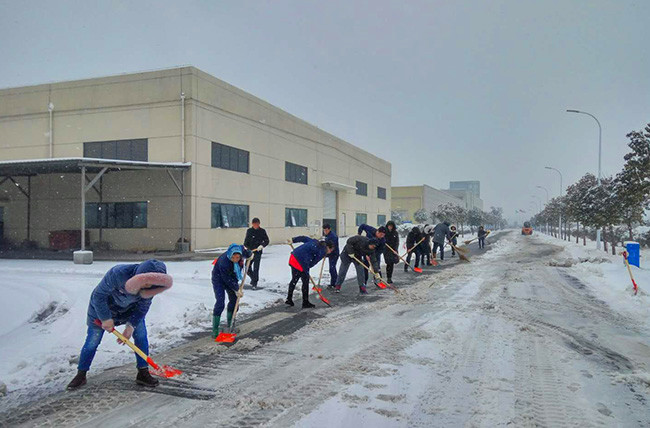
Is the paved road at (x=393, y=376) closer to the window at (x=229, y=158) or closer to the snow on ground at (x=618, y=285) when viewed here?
the snow on ground at (x=618, y=285)

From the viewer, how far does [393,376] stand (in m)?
4.55

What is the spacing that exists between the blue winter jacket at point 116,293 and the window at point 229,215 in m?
18.5

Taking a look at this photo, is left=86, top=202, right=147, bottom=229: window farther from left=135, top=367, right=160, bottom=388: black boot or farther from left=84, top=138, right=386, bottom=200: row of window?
left=135, top=367, right=160, bottom=388: black boot

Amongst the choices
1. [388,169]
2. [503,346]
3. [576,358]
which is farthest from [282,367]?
[388,169]

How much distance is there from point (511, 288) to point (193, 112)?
16874mm

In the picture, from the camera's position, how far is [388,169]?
177 feet

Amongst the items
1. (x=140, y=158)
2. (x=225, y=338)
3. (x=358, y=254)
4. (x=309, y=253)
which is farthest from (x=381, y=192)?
(x=225, y=338)

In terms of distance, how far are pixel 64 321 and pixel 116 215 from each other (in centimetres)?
Result: 1688

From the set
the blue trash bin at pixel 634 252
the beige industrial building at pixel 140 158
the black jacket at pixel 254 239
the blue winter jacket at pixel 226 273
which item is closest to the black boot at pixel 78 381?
the blue winter jacket at pixel 226 273

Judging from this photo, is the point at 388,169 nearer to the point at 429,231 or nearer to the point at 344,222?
the point at 344,222

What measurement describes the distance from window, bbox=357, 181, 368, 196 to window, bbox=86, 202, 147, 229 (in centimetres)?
2545

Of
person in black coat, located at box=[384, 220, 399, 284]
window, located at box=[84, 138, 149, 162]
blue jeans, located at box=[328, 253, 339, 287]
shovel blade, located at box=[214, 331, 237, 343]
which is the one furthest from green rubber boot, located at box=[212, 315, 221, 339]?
window, located at box=[84, 138, 149, 162]

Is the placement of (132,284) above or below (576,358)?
above

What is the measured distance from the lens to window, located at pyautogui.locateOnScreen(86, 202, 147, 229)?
72.0 ft
